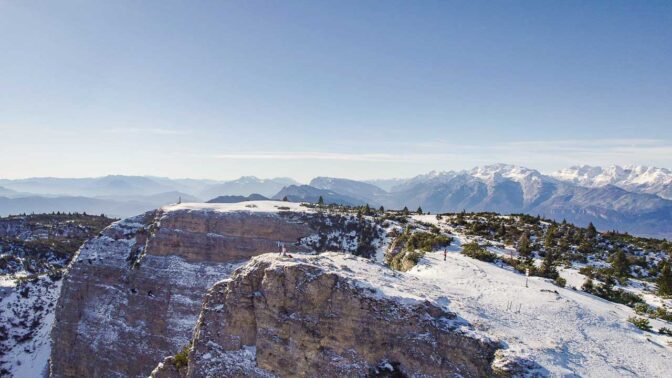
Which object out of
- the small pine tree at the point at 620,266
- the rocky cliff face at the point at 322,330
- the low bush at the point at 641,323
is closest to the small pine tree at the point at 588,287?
the low bush at the point at 641,323

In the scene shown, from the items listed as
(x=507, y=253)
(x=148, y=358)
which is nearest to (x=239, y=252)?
(x=148, y=358)

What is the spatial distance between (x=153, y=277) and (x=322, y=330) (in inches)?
1736

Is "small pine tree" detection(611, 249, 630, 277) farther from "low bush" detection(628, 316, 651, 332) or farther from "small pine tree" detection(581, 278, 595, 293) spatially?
"low bush" detection(628, 316, 651, 332)

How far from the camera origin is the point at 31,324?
6819 cm

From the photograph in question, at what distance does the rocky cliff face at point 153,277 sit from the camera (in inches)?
2078

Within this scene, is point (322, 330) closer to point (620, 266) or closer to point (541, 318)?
point (541, 318)

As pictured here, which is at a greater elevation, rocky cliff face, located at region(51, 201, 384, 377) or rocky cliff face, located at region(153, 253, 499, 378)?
rocky cliff face, located at region(153, 253, 499, 378)

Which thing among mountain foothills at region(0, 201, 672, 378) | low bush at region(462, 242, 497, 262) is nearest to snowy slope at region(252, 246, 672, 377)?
mountain foothills at region(0, 201, 672, 378)

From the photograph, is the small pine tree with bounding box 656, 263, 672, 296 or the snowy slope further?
the small pine tree with bounding box 656, 263, 672, 296

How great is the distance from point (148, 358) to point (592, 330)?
5255cm

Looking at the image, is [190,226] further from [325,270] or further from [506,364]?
[506,364]

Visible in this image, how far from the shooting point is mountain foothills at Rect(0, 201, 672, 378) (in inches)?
725

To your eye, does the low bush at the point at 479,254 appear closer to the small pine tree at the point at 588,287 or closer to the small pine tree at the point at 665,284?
the small pine tree at the point at 588,287

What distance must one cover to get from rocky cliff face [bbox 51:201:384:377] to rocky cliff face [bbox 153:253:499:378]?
34.9m
